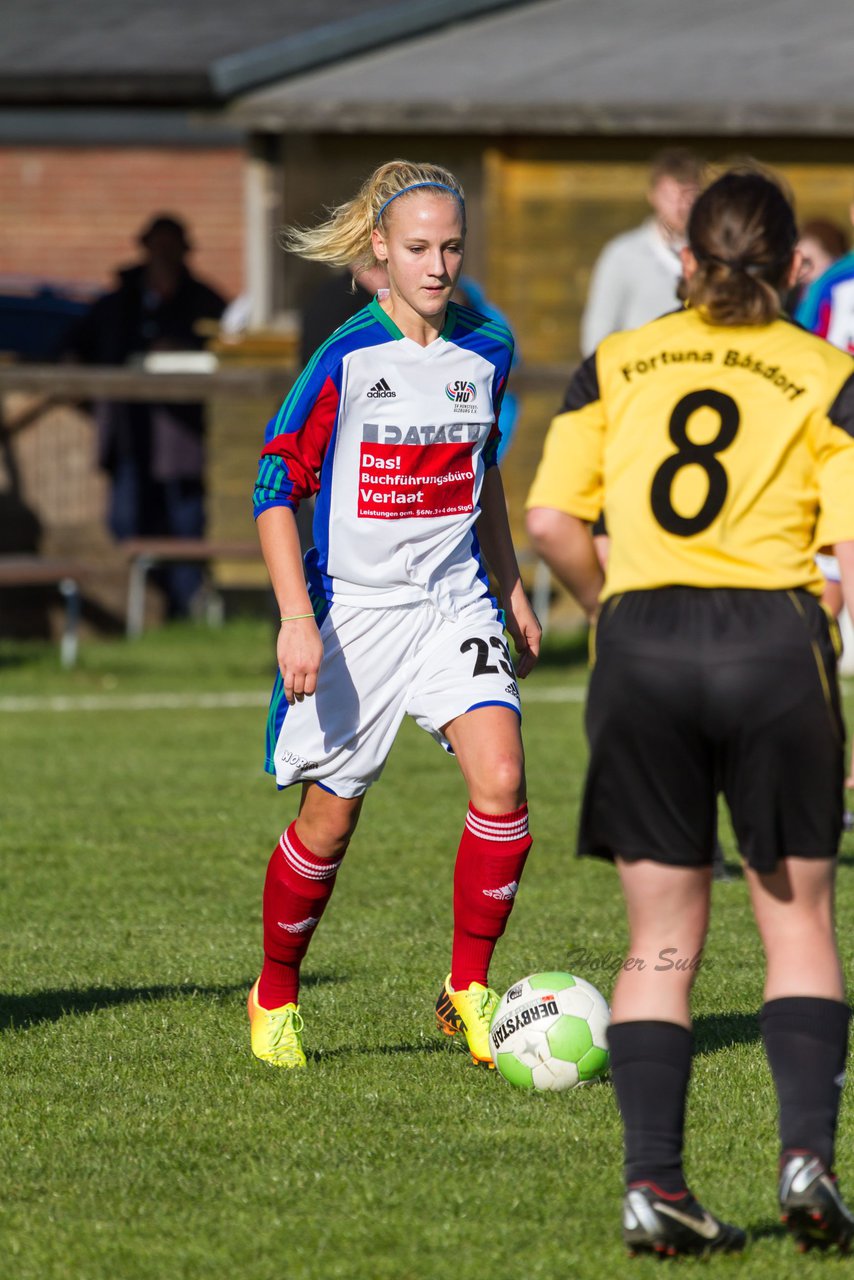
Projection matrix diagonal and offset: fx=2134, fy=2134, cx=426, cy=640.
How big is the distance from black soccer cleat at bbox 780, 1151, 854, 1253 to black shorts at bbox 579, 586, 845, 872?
476 millimetres

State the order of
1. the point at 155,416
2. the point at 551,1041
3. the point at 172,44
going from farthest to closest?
the point at 172,44, the point at 155,416, the point at 551,1041

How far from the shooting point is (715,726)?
3449 millimetres

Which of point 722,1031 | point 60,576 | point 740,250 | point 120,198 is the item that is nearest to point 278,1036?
point 722,1031

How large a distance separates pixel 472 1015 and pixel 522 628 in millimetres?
925

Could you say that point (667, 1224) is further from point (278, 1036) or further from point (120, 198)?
point (120, 198)

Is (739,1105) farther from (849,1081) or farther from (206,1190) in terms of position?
(206,1190)

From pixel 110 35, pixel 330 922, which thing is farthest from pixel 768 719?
pixel 110 35

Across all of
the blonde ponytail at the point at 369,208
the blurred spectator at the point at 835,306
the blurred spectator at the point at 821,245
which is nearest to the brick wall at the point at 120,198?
the blurred spectator at the point at 821,245

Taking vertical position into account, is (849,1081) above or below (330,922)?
above

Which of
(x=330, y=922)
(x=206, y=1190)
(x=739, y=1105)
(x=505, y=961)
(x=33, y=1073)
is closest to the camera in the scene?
(x=206, y=1190)

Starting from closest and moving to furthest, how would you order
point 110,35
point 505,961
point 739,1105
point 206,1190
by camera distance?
point 206,1190 < point 739,1105 < point 505,961 < point 110,35

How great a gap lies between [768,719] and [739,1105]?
1.42 metres

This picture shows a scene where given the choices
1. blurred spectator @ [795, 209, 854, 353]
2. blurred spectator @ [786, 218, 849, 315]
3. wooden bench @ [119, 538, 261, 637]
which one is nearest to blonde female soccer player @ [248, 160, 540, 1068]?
blurred spectator @ [795, 209, 854, 353]

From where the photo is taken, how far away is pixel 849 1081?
4734 mm
